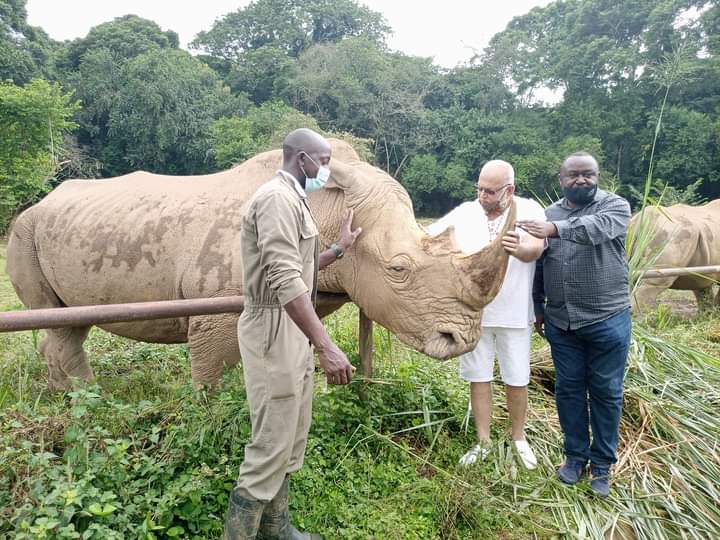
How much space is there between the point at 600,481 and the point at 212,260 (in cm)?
260

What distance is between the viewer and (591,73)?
34.5 metres

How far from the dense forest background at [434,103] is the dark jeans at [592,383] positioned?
21892mm

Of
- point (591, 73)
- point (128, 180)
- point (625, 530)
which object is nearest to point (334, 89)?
point (591, 73)

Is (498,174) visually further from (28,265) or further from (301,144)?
(28,265)

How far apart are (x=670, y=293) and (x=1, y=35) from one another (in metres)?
34.5

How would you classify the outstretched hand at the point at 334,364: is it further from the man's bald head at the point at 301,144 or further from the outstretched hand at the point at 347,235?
the outstretched hand at the point at 347,235

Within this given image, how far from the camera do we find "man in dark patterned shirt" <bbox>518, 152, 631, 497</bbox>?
3.02m

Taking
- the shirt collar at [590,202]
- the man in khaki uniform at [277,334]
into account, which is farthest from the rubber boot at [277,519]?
the shirt collar at [590,202]

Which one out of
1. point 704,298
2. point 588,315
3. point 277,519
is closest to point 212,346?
point 277,519

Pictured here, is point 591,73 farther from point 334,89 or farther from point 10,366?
point 10,366

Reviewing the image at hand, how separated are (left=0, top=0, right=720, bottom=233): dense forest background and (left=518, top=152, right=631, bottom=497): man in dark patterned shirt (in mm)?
21694

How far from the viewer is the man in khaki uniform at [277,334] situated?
78.4 inches

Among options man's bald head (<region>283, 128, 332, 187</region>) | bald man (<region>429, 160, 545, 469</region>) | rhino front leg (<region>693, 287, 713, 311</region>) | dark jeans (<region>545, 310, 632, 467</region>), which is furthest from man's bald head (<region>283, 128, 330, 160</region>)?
rhino front leg (<region>693, 287, 713, 311</region>)

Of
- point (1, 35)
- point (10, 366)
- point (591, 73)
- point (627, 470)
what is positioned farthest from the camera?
point (591, 73)
